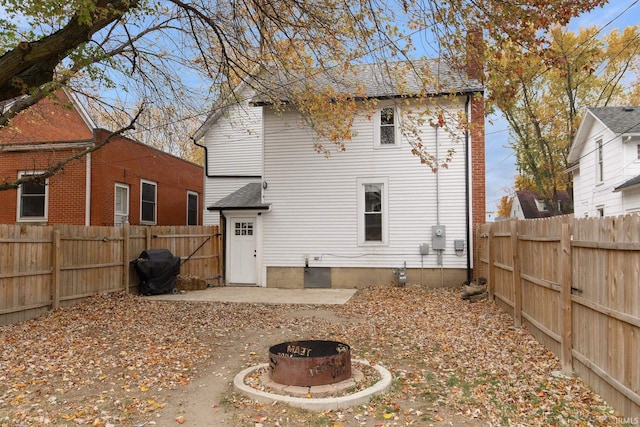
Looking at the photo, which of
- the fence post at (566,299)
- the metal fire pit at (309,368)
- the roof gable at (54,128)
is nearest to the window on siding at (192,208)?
the roof gable at (54,128)

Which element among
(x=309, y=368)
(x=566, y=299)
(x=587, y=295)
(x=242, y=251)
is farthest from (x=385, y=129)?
(x=309, y=368)

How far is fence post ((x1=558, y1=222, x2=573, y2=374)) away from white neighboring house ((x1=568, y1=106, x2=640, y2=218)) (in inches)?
483

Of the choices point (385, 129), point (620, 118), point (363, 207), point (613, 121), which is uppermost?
point (620, 118)

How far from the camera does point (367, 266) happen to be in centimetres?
1416

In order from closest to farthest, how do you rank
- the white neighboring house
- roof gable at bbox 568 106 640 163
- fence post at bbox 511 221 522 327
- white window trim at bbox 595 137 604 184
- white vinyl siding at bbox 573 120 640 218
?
1. fence post at bbox 511 221 522 327
2. the white neighboring house
3. white vinyl siding at bbox 573 120 640 218
4. roof gable at bbox 568 106 640 163
5. white window trim at bbox 595 137 604 184

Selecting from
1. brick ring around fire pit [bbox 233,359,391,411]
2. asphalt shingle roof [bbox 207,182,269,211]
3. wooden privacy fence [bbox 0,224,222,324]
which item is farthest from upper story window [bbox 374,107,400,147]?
brick ring around fire pit [bbox 233,359,391,411]

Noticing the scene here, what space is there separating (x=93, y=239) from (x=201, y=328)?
4599 mm

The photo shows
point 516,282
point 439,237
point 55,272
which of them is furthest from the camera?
point 439,237

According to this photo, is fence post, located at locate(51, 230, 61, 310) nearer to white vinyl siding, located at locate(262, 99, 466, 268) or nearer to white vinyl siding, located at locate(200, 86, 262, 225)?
white vinyl siding, located at locate(262, 99, 466, 268)

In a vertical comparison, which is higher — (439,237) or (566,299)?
(439,237)

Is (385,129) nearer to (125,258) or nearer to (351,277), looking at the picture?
(351,277)

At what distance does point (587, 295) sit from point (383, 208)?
9.24 meters

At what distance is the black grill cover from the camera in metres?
12.8

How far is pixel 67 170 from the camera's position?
14.8 meters
